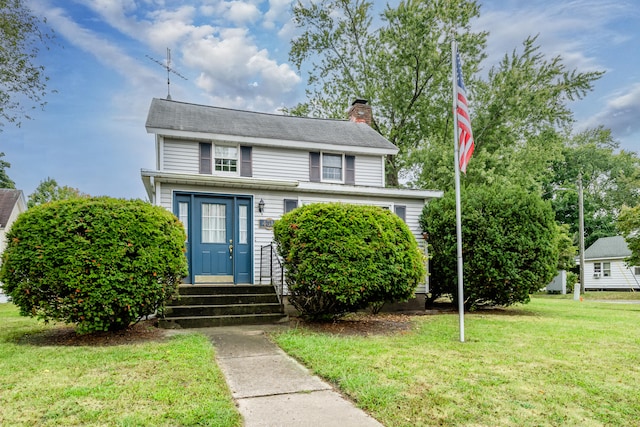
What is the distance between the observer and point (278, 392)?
13.3 ft

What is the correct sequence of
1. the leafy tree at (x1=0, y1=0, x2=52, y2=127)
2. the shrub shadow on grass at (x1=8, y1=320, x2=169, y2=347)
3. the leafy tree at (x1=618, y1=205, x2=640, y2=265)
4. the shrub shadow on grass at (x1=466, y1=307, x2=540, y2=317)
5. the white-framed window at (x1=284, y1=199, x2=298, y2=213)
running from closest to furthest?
the shrub shadow on grass at (x1=8, y1=320, x2=169, y2=347) → the shrub shadow on grass at (x1=466, y1=307, x2=540, y2=317) → the white-framed window at (x1=284, y1=199, x2=298, y2=213) → the leafy tree at (x1=0, y1=0, x2=52, y2=127) → the leafy tree at (x1=618, y1=205, x2=640, y2=265)

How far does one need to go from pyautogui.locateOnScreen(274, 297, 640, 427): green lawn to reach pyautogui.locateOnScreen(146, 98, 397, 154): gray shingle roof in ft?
26.2

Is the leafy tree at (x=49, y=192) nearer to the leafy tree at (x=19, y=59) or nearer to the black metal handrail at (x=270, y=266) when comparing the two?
the leafy tree at (x=19, y=59)

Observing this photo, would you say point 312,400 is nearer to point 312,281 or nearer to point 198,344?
point 198,344

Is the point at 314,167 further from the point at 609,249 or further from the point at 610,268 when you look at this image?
the point at 610,268

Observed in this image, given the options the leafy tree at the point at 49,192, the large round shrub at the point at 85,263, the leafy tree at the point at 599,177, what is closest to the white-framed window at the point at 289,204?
the large round shrub at the point at 85,263

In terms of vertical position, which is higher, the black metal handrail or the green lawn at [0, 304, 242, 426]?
the black metal handrail

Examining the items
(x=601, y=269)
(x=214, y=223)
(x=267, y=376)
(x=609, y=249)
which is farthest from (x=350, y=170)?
(x=601, y=269)

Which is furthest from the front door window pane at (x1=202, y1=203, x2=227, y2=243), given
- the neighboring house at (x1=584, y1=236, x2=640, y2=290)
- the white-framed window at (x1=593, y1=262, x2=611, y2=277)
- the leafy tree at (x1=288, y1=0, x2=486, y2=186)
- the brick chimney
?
the white-framed window at (x1=593, y1=262, x2=611, y2=277)

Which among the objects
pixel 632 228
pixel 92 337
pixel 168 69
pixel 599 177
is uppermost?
pixel 168 69

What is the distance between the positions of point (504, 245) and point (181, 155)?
942cm

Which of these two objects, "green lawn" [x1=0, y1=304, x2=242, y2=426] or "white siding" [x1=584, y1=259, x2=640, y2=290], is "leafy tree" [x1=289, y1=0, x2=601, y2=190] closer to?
"white siding" [x1=584, y1=259, x2=640, y2=290]

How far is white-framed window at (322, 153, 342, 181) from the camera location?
46.2 feet

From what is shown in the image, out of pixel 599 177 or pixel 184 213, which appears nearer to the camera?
pixel 184 213
